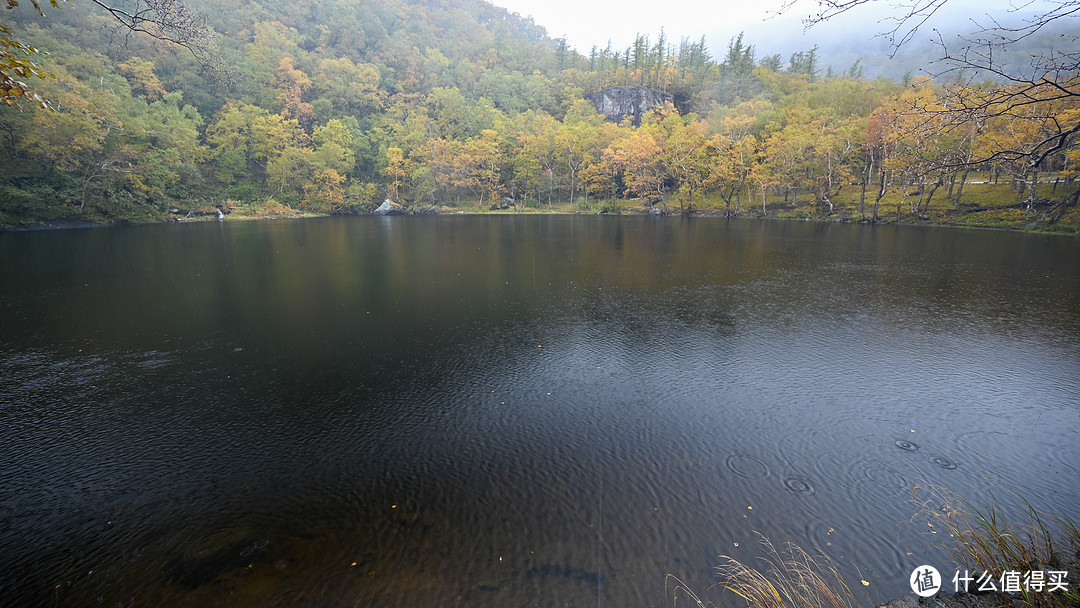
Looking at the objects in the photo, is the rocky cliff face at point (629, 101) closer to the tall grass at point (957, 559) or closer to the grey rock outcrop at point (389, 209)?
the grey rock outcrop at point (389, 209)

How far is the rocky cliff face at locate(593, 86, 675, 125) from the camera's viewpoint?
87.4 m

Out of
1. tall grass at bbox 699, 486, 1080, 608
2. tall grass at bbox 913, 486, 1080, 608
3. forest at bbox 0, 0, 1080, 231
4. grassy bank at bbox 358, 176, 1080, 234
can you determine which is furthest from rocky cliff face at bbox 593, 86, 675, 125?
tall grass at bbox 699, 486, 1080, 608

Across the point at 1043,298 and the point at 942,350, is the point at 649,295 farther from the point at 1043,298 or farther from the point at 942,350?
the point at 1043,298

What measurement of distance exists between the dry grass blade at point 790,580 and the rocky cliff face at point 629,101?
3624 inches

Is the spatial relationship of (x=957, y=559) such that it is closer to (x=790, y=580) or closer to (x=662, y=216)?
(x=790, y=580)

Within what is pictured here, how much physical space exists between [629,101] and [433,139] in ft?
134

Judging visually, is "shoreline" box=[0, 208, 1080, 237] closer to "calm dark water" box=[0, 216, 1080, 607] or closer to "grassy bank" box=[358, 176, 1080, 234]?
"grassy bank" box=[358, 176, 1080, 234]

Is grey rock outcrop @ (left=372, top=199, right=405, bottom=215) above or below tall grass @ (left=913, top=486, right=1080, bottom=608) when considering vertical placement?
above

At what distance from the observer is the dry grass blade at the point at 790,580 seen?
382 cm

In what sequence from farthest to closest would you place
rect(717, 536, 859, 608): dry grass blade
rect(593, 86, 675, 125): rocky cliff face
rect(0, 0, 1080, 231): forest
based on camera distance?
rect(593, 86, 675, 125): rocky cliff face, rect(0, 0, 1080, 231): forest, rect(717, 536, 859, 608): dry grass blade

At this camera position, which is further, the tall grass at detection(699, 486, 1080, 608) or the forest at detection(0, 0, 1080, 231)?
the forest at detection(0, 0, 1080, 231)

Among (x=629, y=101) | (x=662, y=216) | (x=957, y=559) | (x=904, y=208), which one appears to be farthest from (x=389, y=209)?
(x=957, y=559)

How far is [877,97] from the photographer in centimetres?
5597

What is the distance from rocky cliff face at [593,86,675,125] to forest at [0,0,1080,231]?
12.2 feet
